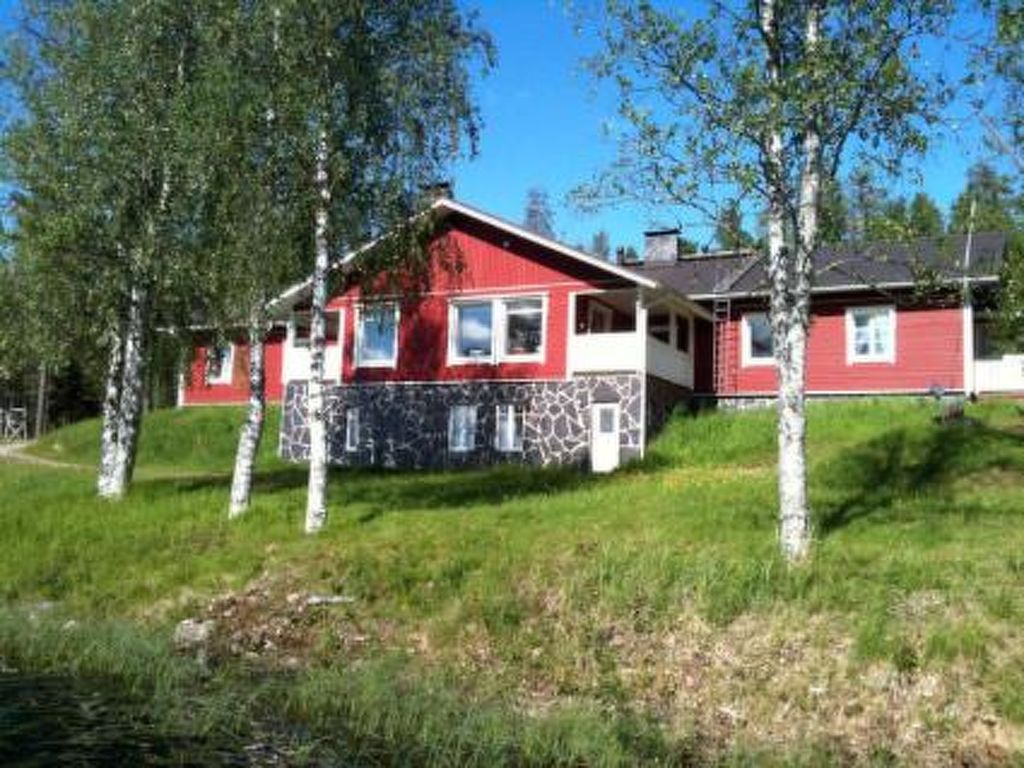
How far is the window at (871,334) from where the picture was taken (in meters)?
30.9

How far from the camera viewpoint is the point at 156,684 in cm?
1206

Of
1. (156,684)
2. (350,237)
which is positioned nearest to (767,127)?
(350,237)

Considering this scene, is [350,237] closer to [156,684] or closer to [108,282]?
[108,282]

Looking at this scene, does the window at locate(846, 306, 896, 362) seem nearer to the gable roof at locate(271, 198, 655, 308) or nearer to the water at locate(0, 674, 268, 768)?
the gable roof at locate(271, 198, 655, 308)

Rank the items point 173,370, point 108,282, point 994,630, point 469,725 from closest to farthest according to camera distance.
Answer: point 469,725 < point 994,630 < point 108,282 < point 173,370

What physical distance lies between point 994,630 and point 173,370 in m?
18.4

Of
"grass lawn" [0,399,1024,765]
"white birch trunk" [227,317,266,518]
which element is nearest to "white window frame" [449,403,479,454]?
"grass lawn" [0,399,1024,765]

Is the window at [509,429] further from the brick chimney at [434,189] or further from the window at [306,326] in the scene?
the brick chimney at [434,189]

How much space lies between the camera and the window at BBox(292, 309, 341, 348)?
34.2 m

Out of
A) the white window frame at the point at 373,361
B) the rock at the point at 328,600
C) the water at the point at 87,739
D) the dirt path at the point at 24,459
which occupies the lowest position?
the water at the point at 87,739

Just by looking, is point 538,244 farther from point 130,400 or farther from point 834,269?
point 130,400

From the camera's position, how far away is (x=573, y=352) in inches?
1192

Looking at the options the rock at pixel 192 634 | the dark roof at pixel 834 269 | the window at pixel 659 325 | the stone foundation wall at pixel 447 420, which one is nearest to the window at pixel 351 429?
the stone foundation wall at pixel 447 420

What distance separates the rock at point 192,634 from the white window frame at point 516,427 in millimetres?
15543
